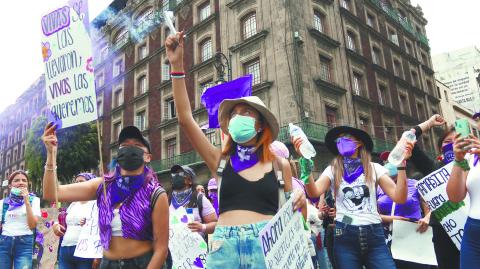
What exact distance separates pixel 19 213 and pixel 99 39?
88.8 feet

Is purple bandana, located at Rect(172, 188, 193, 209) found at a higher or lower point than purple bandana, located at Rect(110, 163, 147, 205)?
higher

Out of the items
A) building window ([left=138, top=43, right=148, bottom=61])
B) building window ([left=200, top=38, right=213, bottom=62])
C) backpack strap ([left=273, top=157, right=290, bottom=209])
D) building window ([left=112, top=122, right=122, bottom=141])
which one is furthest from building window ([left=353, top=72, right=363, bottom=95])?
backpack strap ([left=273, top=157, right=290, bottom=209])

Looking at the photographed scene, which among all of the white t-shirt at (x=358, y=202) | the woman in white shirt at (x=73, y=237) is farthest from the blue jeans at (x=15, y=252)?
the white t-shirt at (x=358, y=202)

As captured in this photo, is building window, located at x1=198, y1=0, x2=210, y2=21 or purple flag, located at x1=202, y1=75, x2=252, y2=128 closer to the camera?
purple flag, located at x1=202, y1=75, x2=252, y2=128

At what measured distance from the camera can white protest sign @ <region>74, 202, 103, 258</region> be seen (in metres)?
4.75

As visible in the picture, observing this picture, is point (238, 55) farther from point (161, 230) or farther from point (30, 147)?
point (161, 230)

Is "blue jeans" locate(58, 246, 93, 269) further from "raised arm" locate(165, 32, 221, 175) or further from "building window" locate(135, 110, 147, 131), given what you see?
"building window" locate(135, 110, 147, 131)

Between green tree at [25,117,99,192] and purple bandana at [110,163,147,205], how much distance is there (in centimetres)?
2489

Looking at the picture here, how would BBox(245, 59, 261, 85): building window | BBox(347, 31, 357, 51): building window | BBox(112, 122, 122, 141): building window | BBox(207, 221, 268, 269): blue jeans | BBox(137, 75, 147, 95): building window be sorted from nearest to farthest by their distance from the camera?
BBox(207, 221, 268, 269): blue jeans, BBox(245, 59, 261, 85): building window, BBox(347, 31, 357, 51): building window, BBox(137, 75, 147, 95): building window, BBox(112, 122, 122, 141): building window

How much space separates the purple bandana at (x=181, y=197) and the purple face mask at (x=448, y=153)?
10.6 feet

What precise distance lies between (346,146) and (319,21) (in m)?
18.8

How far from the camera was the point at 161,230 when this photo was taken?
268 centimetres

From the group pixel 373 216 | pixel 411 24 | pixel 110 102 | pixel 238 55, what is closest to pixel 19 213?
pixel 373 216

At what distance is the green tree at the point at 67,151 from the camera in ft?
84.9
